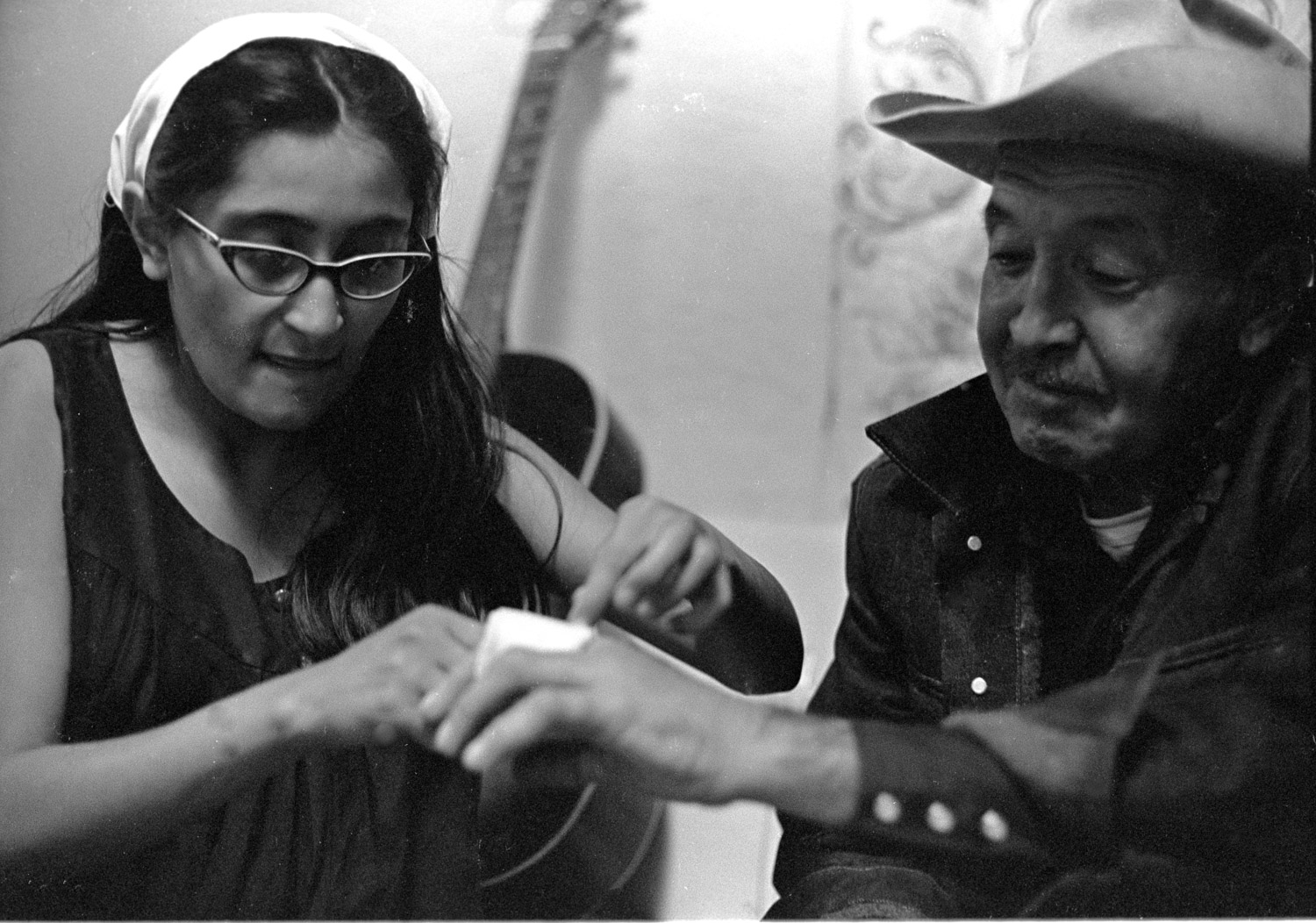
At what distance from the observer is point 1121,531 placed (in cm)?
155

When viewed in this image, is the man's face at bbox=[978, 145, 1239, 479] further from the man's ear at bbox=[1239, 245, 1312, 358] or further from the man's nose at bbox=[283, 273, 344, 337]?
the man's nose at bbox=[283, 273, 344, 337]

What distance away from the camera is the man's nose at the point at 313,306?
1.51m

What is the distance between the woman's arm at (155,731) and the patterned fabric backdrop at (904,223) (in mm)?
558

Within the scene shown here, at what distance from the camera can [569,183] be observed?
65.1 inches

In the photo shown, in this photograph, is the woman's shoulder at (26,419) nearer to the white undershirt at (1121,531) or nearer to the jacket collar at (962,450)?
the jacket collar at (962,450)

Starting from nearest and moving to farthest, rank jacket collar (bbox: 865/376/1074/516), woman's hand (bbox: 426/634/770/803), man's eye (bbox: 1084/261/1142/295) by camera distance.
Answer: woman's hand (bbox: 426/634/770/803) < man's eye (bbox: 1084/261/1142/295) < jacket collar (bbox: 865/376/1074/516)

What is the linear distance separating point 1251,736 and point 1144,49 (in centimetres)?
74

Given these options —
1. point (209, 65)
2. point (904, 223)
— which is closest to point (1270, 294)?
point (904, 223)

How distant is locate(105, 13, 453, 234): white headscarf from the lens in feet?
5.06

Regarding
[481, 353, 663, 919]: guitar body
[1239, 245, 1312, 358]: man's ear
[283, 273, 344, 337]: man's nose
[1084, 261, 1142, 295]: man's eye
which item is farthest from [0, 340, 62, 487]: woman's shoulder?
[1239, 245, 1312, 358]: man's ear

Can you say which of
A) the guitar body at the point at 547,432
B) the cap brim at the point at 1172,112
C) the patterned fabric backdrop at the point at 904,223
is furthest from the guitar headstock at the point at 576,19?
the cap brim at the point at 1172,112

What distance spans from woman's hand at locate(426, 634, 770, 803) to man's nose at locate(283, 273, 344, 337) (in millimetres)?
408

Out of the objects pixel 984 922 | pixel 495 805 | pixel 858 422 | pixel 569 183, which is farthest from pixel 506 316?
pixel 984 922

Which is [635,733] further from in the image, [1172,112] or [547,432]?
[1172,112]
